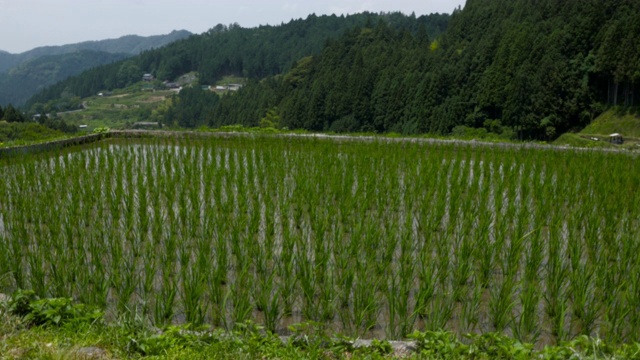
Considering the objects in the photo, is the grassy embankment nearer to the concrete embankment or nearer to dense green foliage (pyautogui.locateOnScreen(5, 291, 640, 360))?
the concrete embankment

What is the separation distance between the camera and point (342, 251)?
15.3 feet

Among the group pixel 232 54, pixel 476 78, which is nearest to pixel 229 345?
pixel 476 78

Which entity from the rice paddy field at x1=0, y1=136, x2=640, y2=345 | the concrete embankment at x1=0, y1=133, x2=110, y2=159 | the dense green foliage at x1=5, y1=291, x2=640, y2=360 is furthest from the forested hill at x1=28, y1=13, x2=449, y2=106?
the dense green foliage at x1=5, y1=291, x2=640, y2=360

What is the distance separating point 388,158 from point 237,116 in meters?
74.7

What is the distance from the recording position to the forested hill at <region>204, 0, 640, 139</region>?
132ft

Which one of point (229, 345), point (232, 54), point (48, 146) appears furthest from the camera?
point (232, 54)

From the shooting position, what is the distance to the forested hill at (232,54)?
130500 millimetres

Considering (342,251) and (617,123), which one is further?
(617,123)

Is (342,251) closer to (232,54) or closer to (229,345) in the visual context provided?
(229,345)

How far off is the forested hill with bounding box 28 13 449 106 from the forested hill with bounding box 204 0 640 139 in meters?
51.9

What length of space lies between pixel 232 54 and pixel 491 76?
100 metres

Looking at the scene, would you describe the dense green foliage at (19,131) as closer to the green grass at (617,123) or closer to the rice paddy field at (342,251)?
the rice paddy field at (342,251)

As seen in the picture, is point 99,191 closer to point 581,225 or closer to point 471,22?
point 581,225

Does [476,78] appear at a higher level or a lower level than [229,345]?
higher
